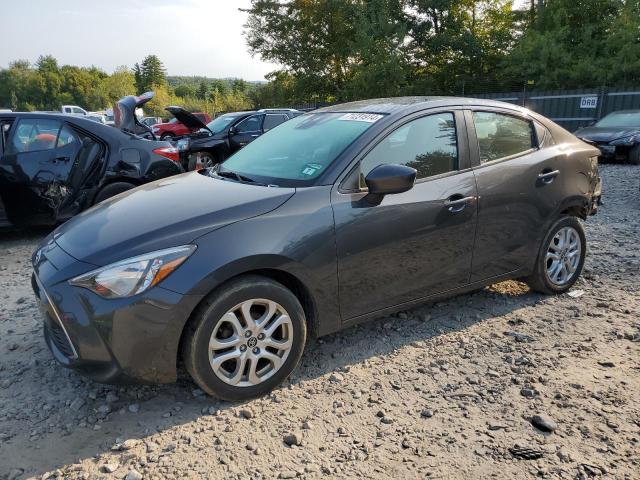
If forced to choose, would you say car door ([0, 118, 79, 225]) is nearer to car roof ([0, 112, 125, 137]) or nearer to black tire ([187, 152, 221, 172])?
car roof ([0, 112, 125, 137])

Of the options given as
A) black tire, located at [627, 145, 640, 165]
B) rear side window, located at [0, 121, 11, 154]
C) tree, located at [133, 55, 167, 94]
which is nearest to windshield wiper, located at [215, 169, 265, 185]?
rear side window, located at [0, 121, 11, 154]

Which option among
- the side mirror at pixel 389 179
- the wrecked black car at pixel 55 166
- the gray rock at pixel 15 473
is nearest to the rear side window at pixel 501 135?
the side mirror at pixel 389 179

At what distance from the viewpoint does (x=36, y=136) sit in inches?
227

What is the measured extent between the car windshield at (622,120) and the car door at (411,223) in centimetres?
1149

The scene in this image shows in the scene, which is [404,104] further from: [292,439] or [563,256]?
[292,439]

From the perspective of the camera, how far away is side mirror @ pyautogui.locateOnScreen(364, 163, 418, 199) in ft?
9.63

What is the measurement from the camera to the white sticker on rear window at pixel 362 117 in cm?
334

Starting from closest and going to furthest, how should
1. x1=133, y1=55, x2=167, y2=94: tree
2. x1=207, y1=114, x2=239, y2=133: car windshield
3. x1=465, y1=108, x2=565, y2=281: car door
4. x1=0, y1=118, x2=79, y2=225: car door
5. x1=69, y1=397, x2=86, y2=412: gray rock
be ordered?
x1=69, y1=397, x2=86, y2=412: gray rock
x1=465, y1=108, x2=565, y2=281: car door
x1=0, y1=118, x2=79, y2=225: car door
x1=207, y1=114, x2=239, y2=133: car windshield
x1=133, y1=55, x2=167, y2=94: tree

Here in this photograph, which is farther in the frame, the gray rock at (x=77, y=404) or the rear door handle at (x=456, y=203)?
the rear door handle at (x=456, y=203)

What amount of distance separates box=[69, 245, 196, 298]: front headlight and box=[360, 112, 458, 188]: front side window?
128cm

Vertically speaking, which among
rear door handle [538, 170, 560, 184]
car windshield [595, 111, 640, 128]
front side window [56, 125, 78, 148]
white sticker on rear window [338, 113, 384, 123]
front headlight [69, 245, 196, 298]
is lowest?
car windshield [595, 111, 640, 128]

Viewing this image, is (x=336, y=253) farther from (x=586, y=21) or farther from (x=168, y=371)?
(x=586, y=21)

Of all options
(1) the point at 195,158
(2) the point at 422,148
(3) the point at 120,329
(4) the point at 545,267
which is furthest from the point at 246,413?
(1) the point at 195,158

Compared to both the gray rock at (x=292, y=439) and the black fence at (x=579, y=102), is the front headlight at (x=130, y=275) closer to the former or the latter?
the gray rock at (x=292, y=439)
